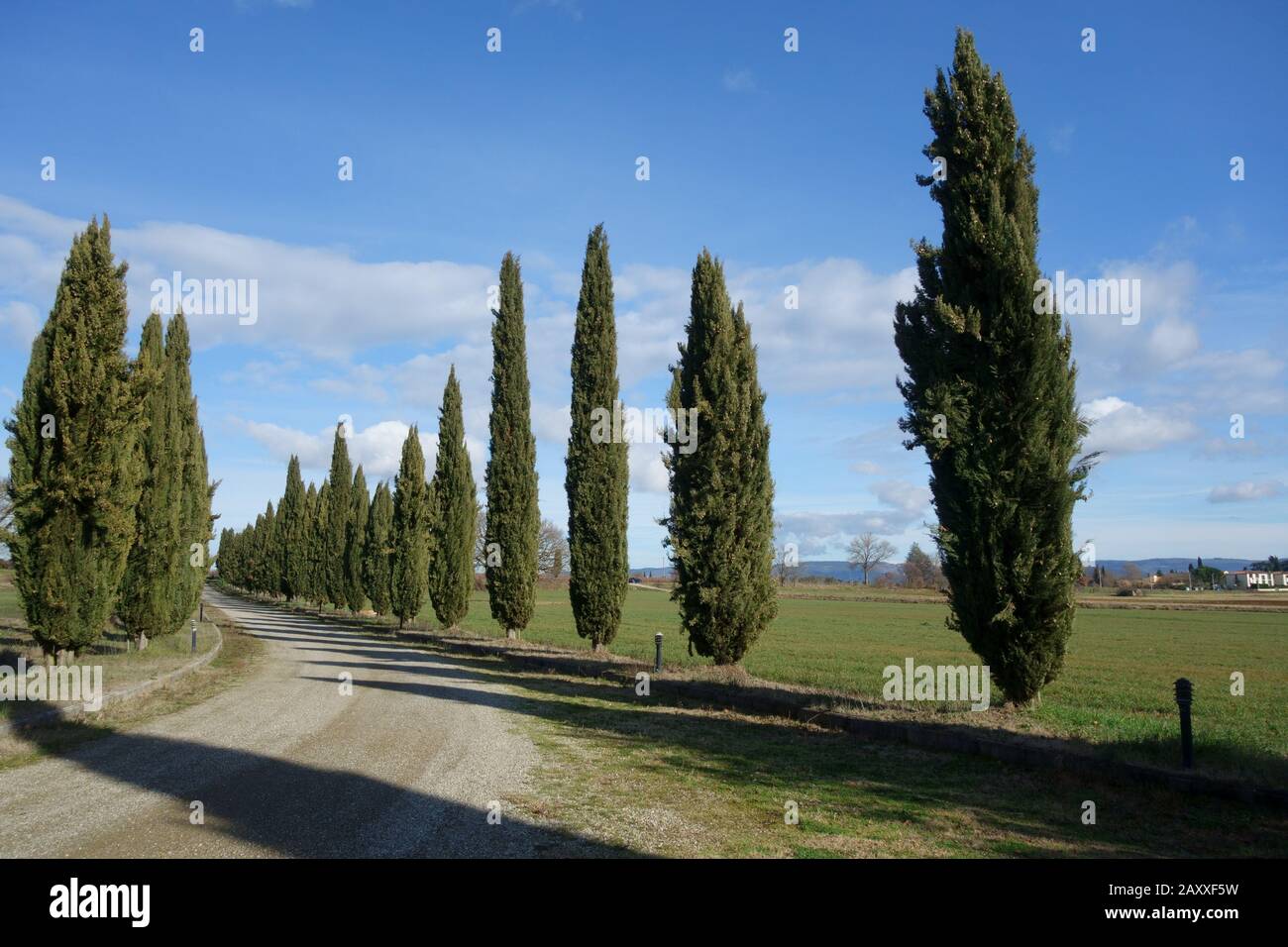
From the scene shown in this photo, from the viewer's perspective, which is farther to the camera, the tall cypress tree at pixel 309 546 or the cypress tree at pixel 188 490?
the tall cypress tree at pixel 309 546

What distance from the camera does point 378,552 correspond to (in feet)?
125

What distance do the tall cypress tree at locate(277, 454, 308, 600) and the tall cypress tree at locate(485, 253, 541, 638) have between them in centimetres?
3089

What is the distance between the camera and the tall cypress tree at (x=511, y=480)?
80.7 feet

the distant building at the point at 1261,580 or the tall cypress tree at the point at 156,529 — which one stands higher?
the tall cypress tree at the point at 156,529

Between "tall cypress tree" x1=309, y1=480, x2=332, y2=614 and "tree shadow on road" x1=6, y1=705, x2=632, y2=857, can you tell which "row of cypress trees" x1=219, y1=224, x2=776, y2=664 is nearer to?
"tall cypress tree" x1=309, y1=480, x2=332, y2=614

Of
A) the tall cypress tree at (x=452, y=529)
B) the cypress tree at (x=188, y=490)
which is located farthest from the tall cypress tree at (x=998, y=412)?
the tall cypress tree at (x=452, y=529)

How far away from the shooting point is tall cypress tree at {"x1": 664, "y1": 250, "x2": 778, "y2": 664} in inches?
602

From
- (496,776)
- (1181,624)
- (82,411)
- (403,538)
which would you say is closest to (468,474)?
(403,538)

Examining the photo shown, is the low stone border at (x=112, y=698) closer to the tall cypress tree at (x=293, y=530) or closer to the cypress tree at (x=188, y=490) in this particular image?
the cypress tree at (x=188, y=490)

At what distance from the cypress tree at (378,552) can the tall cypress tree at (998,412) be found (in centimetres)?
2931

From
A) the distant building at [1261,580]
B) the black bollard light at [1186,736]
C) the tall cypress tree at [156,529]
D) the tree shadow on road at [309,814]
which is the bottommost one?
the distant building at [1261,580]

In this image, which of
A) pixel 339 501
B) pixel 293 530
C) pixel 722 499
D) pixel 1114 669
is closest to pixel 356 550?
pixel 339 501

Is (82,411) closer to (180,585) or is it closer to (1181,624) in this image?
(180,585)

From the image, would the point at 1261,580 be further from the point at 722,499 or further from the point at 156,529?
the point at 156,529
